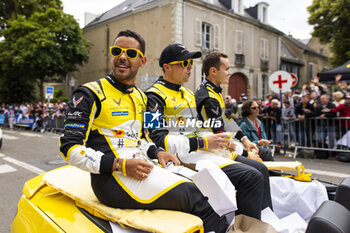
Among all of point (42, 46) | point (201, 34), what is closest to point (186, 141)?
point (201, 34)

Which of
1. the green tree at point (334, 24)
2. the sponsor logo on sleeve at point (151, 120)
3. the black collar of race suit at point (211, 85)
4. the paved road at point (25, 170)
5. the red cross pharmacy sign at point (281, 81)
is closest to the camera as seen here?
the sponsor logo on sleeve at point (151, 120)

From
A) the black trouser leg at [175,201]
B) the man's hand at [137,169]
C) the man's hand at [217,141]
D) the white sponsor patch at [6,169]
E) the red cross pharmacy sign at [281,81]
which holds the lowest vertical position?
the white sponsor patch at [6,169]

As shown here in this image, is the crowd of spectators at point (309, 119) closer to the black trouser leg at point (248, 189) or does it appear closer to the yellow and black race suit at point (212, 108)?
the yellow and black race suit at point (212, 108)

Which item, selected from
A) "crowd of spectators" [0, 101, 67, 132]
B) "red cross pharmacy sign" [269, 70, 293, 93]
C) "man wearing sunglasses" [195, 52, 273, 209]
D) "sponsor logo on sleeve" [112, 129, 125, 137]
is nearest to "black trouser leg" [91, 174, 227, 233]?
"sponsor logo on sleeve" [112, 129, 125, 137]

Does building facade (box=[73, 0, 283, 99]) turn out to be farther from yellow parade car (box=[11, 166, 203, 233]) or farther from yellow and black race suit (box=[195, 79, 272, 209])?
yellow parade car (box=[11, 166, 203, 233])

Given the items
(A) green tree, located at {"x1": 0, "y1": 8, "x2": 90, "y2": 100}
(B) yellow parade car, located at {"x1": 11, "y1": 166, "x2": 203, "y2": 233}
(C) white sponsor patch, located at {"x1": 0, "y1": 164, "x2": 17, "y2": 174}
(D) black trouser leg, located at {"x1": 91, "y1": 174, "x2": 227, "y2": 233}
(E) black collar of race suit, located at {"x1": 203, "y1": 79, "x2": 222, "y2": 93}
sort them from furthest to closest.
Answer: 1. (A) green tree, located at {"x1": 0, "y1": 8, "x2": 90, "y2": 100}
2. (C) white sponsor patch, located at {"x1": 0, "y1": 164, "x2": 17, "y2": 174}
3. (E) black collar of race suit, located at {"x1": 203, "y1": 79, "x2": 222, "y2": 93}
4. (D) black trouser leg, located at {"x1": 91, "y1": 174, "x2": 227, "y2": 233}
5. (B) yellow parade car, located at {"x1": 11, "y1": 166, "x2": 203, "y2": 233}

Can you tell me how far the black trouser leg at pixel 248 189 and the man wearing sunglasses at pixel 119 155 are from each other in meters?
0.34

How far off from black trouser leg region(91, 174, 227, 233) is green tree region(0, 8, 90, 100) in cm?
2544

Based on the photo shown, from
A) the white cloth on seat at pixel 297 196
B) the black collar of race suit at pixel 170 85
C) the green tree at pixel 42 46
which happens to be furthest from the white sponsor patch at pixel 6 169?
the green tree at pixel 42 46

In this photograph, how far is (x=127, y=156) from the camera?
6.22 ft

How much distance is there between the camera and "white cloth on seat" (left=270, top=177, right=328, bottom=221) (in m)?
2.46

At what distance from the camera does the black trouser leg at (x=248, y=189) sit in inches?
80.1

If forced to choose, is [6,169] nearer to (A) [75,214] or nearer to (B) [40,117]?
(A) [75,214]

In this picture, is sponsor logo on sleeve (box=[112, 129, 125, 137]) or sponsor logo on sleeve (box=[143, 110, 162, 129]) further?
sponsor logo on sleeve (box=[143, 110, 162, 129])
